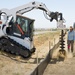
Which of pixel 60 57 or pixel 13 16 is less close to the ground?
pixel 13 16

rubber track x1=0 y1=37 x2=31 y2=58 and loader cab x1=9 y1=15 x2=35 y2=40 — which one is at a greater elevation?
loader cab x1=9 y1=15 x2=35 y2=40

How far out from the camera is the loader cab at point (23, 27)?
62.0ft

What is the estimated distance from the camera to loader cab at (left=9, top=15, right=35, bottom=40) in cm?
1889

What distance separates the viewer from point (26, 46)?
1894cm

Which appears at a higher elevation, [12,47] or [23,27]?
[23,27]

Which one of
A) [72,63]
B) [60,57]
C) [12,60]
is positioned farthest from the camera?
[60,57]

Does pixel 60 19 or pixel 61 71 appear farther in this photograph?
pixel 60 19

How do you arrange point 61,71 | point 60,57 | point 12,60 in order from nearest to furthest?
point 61,71, point 12,60, point 60,57

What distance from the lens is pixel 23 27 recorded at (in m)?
19.1

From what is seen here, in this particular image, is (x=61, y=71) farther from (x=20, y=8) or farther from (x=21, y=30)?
(x=20, y=8)

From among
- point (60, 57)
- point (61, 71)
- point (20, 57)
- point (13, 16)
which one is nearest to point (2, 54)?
point (20, 57)

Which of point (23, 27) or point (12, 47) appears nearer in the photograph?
point (12, 47)

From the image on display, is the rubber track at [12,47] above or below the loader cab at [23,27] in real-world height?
below

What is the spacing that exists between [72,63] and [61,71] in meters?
2.99
